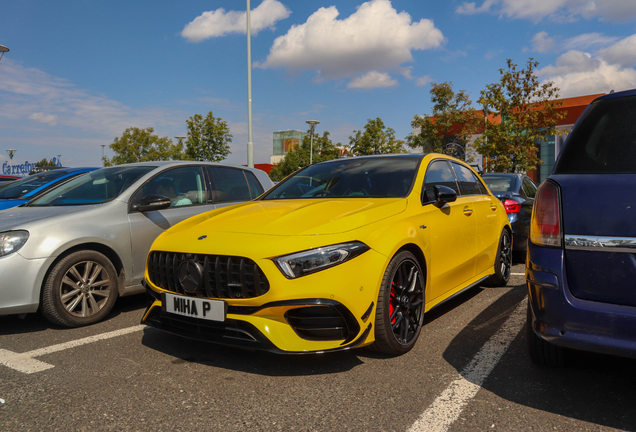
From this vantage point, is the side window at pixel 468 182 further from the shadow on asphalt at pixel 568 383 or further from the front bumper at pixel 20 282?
the front bumper at pixel 20 282

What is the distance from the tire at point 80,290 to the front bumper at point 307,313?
1821 millimetres

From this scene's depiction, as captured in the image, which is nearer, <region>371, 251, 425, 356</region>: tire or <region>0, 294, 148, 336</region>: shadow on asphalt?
<region>371, 251, 425, 356</region>: tire

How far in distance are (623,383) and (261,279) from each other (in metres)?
2.21

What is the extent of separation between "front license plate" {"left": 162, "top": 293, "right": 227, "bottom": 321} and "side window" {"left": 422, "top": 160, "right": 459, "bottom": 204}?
1839 mm

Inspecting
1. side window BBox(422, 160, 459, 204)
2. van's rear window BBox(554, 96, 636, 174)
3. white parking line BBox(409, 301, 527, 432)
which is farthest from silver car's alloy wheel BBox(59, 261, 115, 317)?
van's rear window BBox(554, 96, 636, 174)

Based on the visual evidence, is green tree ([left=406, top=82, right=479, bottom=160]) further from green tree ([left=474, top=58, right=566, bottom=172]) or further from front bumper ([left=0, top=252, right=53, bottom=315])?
front bumper ([left=0, top=252, right=53, bottom=315])

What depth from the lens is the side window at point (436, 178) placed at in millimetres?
3993

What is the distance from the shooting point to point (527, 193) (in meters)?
8.11

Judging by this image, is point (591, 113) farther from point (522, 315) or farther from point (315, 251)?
point (522, 315)

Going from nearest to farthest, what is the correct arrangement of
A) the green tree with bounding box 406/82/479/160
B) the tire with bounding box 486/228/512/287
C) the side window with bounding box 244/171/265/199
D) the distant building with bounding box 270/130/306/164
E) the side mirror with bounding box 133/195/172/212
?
the side mirror with bounding box 133/195/172/212
the tire with bounding box 486/228/512/287
the side window with bounding box 244/171/265/199
the green tree with bounding box 406/82/479/160
the distant building with bounding box 270/130/306/164

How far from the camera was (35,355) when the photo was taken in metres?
3.56

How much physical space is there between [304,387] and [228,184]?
358cm

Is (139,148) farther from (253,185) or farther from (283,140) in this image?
(283,140)

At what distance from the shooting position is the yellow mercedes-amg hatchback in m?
2.89
